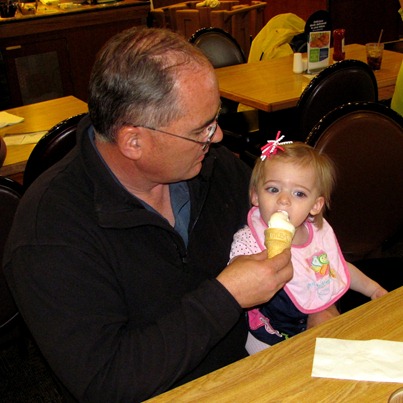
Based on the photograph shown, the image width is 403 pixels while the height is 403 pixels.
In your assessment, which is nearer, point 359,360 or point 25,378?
point 359,360

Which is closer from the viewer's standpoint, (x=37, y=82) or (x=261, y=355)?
(x=261, y=355)

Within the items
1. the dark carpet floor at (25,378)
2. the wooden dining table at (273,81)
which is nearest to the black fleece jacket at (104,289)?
the dark carpet floor at (25,378)

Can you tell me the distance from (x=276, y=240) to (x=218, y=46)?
3.34 meters

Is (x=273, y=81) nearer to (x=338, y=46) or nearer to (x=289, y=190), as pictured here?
(x=338, y=46)

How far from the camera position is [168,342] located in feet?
4.19

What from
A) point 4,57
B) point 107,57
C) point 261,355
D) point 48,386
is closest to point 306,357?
point 261,355

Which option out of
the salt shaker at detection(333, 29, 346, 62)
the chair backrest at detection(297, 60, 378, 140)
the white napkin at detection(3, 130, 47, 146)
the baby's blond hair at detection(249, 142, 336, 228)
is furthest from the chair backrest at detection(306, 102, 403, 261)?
the salt shaker at detection(333, 29, 346, 62)

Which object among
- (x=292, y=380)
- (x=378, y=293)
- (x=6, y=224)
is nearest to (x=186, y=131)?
(x=292, y=380)

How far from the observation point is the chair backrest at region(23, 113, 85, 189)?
2145 mm

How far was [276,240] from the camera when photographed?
1490 millimetres

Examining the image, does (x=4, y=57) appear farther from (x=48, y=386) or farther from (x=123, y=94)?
(x=123, y=94)

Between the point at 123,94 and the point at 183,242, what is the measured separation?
1.42ft

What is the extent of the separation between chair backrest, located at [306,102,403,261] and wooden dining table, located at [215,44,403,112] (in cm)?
140

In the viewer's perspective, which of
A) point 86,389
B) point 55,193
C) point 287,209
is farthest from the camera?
point 287,209
